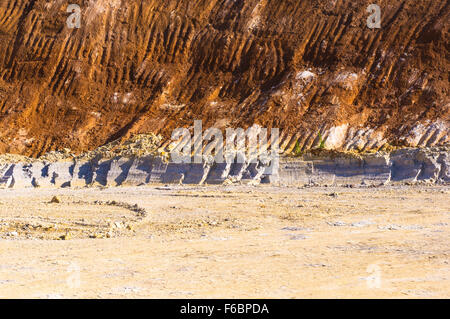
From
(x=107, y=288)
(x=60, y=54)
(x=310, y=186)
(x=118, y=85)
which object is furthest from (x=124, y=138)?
(x=107, y=288)

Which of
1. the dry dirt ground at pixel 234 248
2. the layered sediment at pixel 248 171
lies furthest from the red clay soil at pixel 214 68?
the dry dirt ground at pixel 234 248

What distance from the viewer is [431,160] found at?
22.2 metres

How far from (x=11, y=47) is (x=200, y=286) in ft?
137

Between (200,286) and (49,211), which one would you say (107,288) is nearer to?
(200,286)

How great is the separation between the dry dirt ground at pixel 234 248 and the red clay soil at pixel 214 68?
1304 cm

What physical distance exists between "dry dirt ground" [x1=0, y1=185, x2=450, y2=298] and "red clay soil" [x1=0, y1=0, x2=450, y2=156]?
42.8ft

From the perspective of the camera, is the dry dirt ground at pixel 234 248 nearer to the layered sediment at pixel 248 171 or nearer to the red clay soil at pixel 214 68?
the layered sediment at pixel 248 171

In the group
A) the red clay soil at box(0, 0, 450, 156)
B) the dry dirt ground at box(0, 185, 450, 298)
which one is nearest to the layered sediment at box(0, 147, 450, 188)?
the dry dirt ground at box(0, 185, 450, 298)

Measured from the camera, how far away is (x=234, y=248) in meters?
10.2

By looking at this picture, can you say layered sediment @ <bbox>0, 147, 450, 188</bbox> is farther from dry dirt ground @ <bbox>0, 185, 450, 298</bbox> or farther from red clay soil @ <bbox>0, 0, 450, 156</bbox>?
red clay soil @ <bbox>0, 0, 450, 156</bbox>

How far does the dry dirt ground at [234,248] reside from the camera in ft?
23.9

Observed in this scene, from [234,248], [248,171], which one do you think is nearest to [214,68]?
[248,171]

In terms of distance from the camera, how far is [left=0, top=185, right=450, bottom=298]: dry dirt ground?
23.9 feet

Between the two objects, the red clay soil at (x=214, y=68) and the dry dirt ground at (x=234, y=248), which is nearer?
the dry dirt ground at (x=234, y=248)
